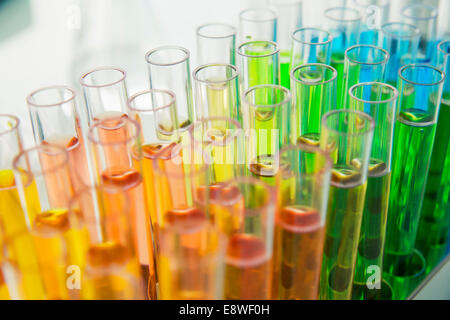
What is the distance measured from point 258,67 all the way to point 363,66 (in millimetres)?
116

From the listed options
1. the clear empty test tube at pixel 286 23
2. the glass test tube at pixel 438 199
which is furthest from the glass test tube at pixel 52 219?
the glass test tube at pixel 438 199

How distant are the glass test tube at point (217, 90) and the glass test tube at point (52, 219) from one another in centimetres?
16

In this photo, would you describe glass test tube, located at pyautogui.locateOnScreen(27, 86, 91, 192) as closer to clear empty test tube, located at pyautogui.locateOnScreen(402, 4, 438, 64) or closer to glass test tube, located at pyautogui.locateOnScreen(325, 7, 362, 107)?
glass test tube, located at pyautogui.locateOnScreen(325, 7, 362, 107)

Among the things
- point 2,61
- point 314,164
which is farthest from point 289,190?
point 2,61

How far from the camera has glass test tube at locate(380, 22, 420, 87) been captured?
669 millimetres

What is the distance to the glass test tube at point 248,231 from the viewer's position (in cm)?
43

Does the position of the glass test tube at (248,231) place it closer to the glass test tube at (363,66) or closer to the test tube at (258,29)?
the glass test tube at (363,66)

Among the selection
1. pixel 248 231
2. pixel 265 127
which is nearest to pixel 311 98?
pixel 265 127

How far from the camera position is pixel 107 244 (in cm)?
44

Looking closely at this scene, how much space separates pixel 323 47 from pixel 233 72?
12 cm

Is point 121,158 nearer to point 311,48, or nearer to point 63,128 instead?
point 63,128

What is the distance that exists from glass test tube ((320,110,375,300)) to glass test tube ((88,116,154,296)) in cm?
18

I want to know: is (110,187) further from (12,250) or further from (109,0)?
(109,0)

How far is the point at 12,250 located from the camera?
464mm
